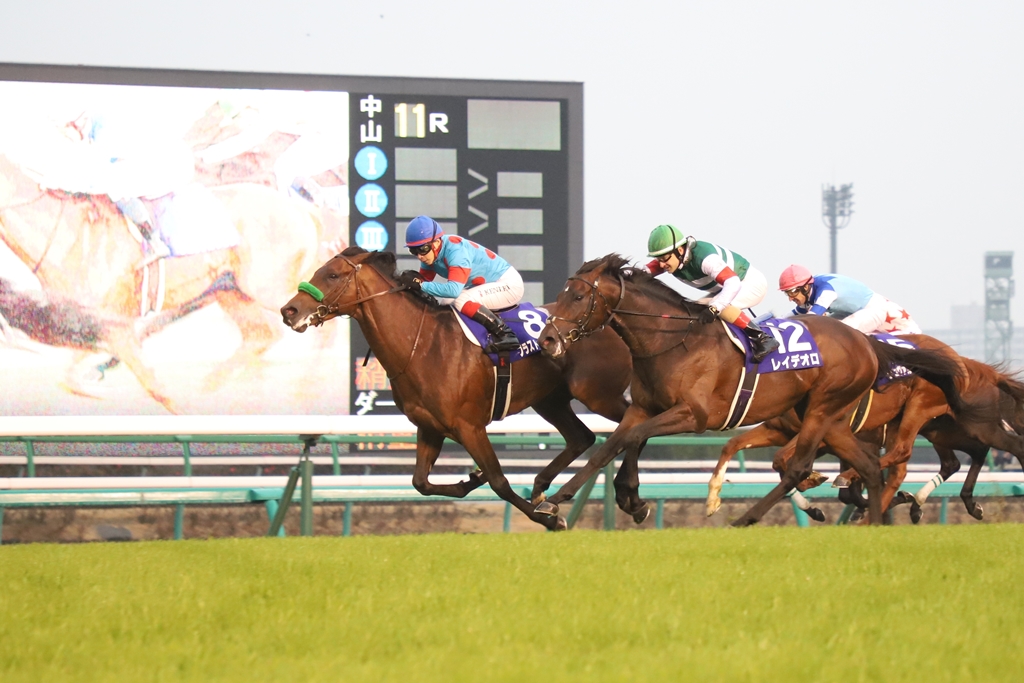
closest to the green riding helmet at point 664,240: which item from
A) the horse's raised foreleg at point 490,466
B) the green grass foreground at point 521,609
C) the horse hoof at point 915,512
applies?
the horse's raised foreleg at point 490,466

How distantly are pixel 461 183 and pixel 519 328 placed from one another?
353 inches

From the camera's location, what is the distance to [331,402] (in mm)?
15398

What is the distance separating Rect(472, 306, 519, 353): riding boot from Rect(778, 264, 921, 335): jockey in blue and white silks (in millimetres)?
2206

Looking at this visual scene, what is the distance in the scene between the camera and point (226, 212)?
15836mm

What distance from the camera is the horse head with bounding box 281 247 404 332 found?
242 inches

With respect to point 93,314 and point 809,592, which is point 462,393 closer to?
point 809,592

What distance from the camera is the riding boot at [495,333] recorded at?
243 inches

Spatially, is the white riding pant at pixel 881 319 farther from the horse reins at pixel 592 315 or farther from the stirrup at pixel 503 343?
the stirrup at pixel 503 343

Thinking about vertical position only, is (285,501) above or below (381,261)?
below

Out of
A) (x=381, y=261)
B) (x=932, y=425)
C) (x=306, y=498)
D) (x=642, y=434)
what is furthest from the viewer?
(x=932, y=425)

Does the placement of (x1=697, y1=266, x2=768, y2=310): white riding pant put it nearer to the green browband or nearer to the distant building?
the green browband

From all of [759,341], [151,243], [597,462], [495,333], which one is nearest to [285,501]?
[495,333]

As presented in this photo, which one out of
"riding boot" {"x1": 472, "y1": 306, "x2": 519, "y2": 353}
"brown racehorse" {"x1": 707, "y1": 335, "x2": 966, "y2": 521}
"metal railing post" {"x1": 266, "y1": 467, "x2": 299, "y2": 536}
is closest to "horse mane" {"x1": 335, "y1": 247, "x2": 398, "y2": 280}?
"riding boot" {"x1": 472, "y1": 306, "x2": 519, "y2": 353}

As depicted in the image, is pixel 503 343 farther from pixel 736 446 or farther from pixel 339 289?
pixel 736 446
